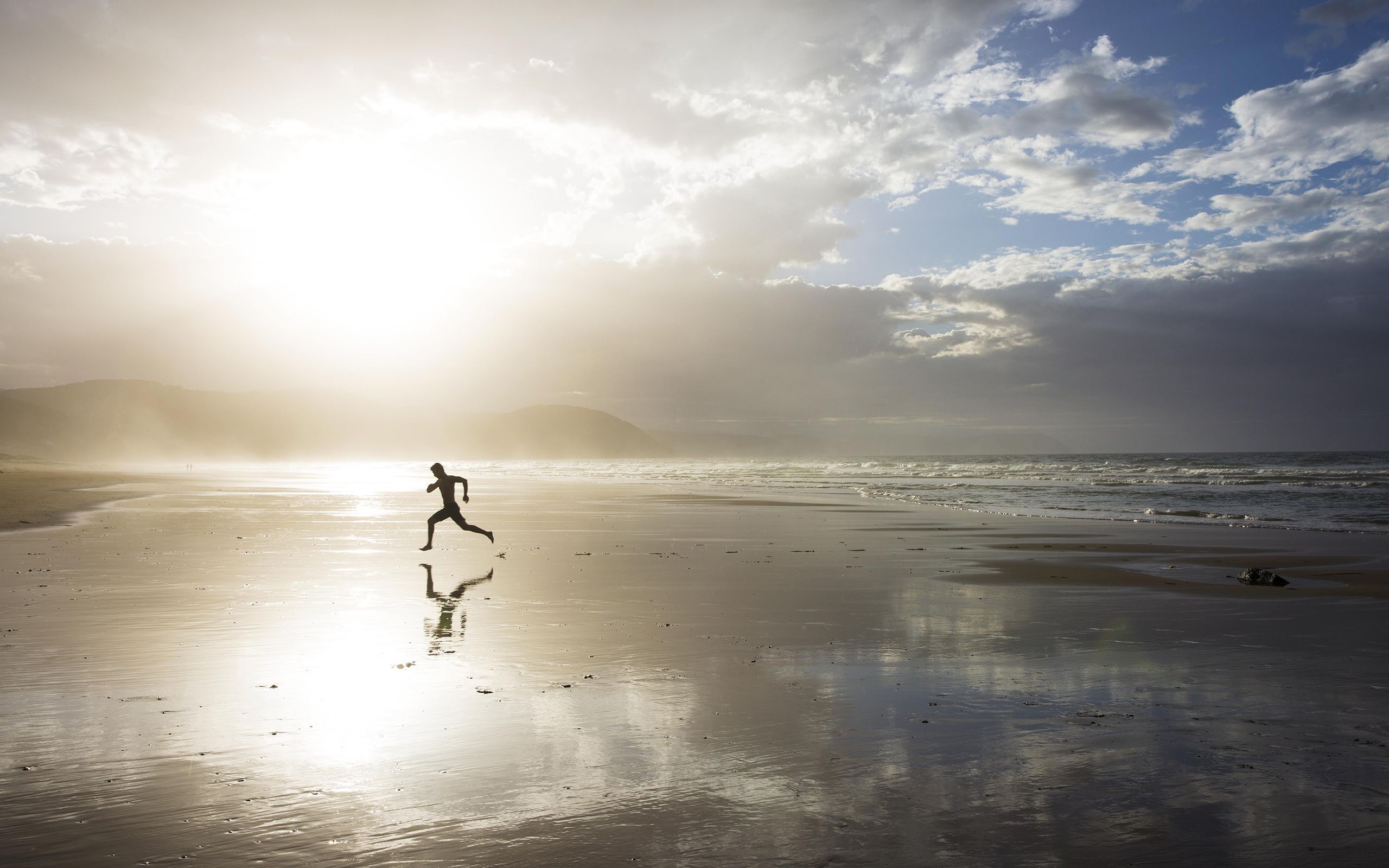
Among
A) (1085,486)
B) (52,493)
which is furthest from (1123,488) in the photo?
(52,493)

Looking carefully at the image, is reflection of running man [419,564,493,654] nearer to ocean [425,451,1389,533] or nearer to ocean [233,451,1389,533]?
ocean [233,451,1389,533]

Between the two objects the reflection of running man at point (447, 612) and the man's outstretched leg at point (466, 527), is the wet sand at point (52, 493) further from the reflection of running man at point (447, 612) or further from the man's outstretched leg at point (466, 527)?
the reflection of running man at point (447, 612)

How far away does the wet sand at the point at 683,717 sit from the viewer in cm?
457

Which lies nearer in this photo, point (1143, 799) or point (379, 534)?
point (1143, 799)

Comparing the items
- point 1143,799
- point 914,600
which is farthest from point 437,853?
point 914,600

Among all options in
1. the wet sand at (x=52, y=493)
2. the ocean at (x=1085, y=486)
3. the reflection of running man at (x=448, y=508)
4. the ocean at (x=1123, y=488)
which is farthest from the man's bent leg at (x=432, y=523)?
the ocean at (x=1123, y=488)

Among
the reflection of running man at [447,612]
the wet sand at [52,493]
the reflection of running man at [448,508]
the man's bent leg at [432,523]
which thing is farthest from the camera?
the wet sand at [52,493]

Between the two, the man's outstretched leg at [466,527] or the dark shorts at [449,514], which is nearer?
the man's outstretched leg at [466,527]

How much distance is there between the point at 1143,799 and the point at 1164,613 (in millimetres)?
7319

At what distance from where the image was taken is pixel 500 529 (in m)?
23.1

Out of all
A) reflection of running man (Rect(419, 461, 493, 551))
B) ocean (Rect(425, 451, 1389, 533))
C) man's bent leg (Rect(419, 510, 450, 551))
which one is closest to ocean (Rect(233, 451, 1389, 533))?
ocean (Rect(425, 451, 1389, 533))

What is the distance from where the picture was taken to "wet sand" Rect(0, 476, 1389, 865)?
15.0ft

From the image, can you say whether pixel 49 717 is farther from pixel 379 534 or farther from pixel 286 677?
pixel 379 534

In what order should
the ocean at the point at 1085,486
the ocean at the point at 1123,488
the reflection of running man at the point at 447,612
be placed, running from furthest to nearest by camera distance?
1. the ocean at the point at 1085,486
2. the ocean at the point at 1123,488
3. the reflection of running man at the point at 447,612
